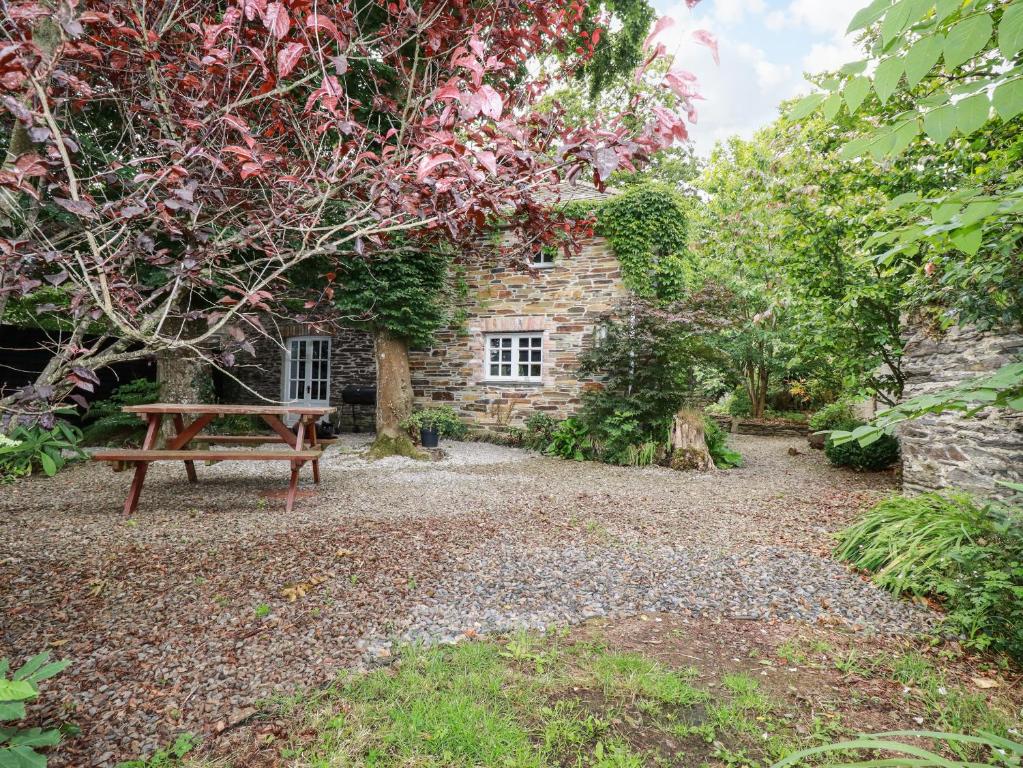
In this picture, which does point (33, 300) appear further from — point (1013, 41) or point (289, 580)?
point (1013, 41)

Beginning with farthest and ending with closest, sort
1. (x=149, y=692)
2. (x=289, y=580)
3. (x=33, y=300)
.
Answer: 1. (x=33, y=300)
2. (x=289, y=580)
3. (x=149, y=692)

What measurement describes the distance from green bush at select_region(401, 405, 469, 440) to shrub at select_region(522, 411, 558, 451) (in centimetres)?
137

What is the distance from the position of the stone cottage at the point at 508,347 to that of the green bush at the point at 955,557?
234 inches

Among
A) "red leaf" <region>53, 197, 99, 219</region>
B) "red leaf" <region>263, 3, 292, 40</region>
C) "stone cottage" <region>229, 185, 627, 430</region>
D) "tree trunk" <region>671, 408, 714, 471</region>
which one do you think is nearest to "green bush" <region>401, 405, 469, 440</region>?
"stone cottage" <region>229, 185, 627, 430</region>

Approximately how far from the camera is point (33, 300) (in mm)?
6875

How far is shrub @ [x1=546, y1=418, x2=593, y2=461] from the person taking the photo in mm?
9023

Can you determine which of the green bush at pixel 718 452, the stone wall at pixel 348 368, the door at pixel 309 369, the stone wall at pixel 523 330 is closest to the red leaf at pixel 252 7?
the green bush at pixel 718 452

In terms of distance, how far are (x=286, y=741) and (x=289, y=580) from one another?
1476 millimetres

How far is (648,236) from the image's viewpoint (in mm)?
9703

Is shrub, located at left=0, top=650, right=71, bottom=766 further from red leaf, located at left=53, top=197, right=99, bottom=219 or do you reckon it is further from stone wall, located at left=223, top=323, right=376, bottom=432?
stone wall, located at left=223, top=323, right=376, bottom=432

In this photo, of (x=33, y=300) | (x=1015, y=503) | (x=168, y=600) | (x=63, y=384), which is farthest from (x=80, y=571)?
(x=1015, y=503)

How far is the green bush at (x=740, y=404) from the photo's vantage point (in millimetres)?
14891

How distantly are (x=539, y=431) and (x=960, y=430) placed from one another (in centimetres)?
642

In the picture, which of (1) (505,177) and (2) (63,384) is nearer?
(2) (63,384)
